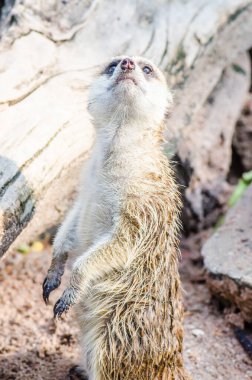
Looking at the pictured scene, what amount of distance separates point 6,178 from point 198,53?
2.33 m

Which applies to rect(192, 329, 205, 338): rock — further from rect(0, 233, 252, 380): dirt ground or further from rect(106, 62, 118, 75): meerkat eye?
rect(106, 62, 118, 75): meerkat eye

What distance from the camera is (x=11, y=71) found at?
407 centimetres

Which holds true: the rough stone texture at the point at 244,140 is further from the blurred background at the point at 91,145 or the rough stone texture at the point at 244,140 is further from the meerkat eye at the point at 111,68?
the meerkat eye at the point at 111,68

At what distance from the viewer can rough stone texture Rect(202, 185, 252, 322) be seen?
428 cm

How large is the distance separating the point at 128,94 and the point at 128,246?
87 centimetres

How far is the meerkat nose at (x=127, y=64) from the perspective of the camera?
3.64 meters

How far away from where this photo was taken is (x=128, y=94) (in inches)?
144

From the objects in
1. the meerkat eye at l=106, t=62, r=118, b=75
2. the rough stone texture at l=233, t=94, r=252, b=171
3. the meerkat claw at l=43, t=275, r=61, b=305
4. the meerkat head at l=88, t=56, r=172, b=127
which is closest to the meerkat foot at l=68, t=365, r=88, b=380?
the meerkat claw at l=43, t=275, r=61, b=305

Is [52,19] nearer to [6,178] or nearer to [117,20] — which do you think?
[117,20]

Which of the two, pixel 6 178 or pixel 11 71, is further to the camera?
pixel 11 71

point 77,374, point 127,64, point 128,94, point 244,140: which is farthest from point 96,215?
point 244,140

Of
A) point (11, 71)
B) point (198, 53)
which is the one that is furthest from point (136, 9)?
point (11, 71)

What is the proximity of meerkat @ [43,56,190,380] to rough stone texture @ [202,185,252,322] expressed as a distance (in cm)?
80

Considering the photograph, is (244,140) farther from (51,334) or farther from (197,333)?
(51,334)
